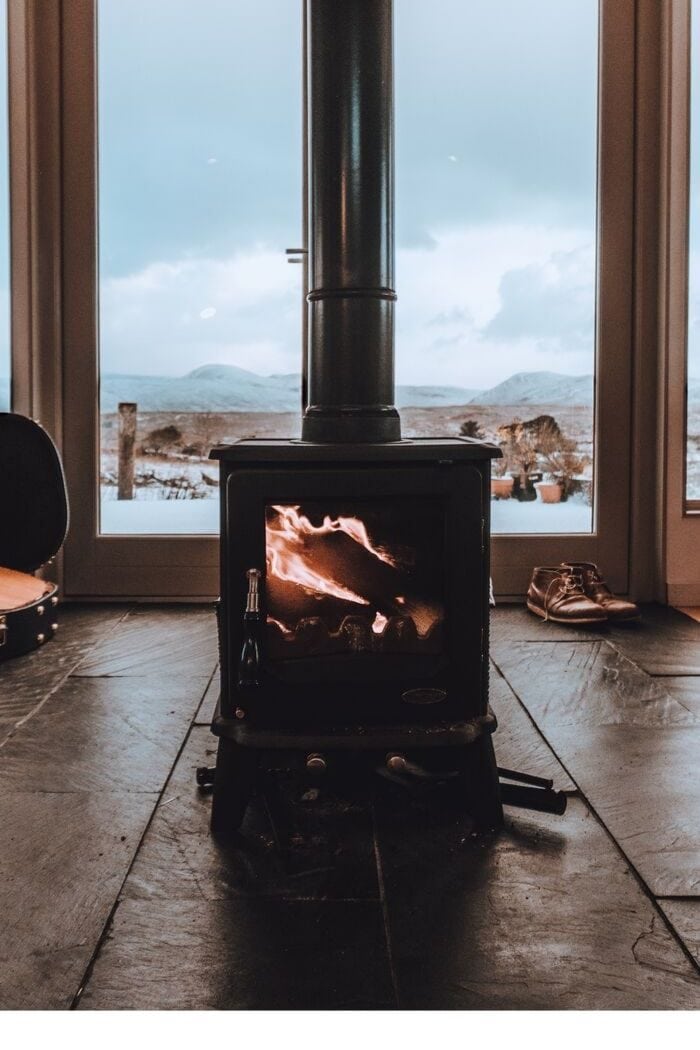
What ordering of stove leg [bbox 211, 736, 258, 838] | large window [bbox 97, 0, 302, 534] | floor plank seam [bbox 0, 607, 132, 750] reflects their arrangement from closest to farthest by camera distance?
stove leg [bbox 211, 736, 258, 838] → floor plank seam [bbox 0, 607, 132, 750] → large window [bbox 97, 0, 302, 534]

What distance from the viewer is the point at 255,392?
3396 mm

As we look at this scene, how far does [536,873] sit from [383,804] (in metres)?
0.33

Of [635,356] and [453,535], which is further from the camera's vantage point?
[635,356]

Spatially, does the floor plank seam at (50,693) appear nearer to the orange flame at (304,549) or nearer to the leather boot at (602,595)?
the orange flame at (304,549)

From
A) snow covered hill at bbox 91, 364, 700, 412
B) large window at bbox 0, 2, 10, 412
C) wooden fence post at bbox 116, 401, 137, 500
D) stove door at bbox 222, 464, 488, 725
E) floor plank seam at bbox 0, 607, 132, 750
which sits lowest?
floor plank seam at bbox 0, 607, 132, 750

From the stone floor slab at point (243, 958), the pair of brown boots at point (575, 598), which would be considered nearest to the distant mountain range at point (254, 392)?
the pair of brown boots at point (575, 598)

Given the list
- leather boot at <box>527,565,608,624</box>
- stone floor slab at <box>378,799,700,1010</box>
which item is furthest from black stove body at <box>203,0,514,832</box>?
leather boot at <box>527,565,608,624</box>

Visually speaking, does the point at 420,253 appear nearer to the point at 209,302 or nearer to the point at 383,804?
the point at 209,302

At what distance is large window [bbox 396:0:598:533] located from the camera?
3303mm

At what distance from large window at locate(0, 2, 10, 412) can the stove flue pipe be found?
1656 millimetres

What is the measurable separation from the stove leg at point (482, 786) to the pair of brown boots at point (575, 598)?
142 cm

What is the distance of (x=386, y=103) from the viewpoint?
1.85m

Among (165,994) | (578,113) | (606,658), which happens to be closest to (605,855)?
(165,994)

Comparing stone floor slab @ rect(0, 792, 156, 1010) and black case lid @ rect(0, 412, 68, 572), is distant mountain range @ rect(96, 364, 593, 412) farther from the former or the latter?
stone floor slab @ rect(0, 792, 156, 1010)
